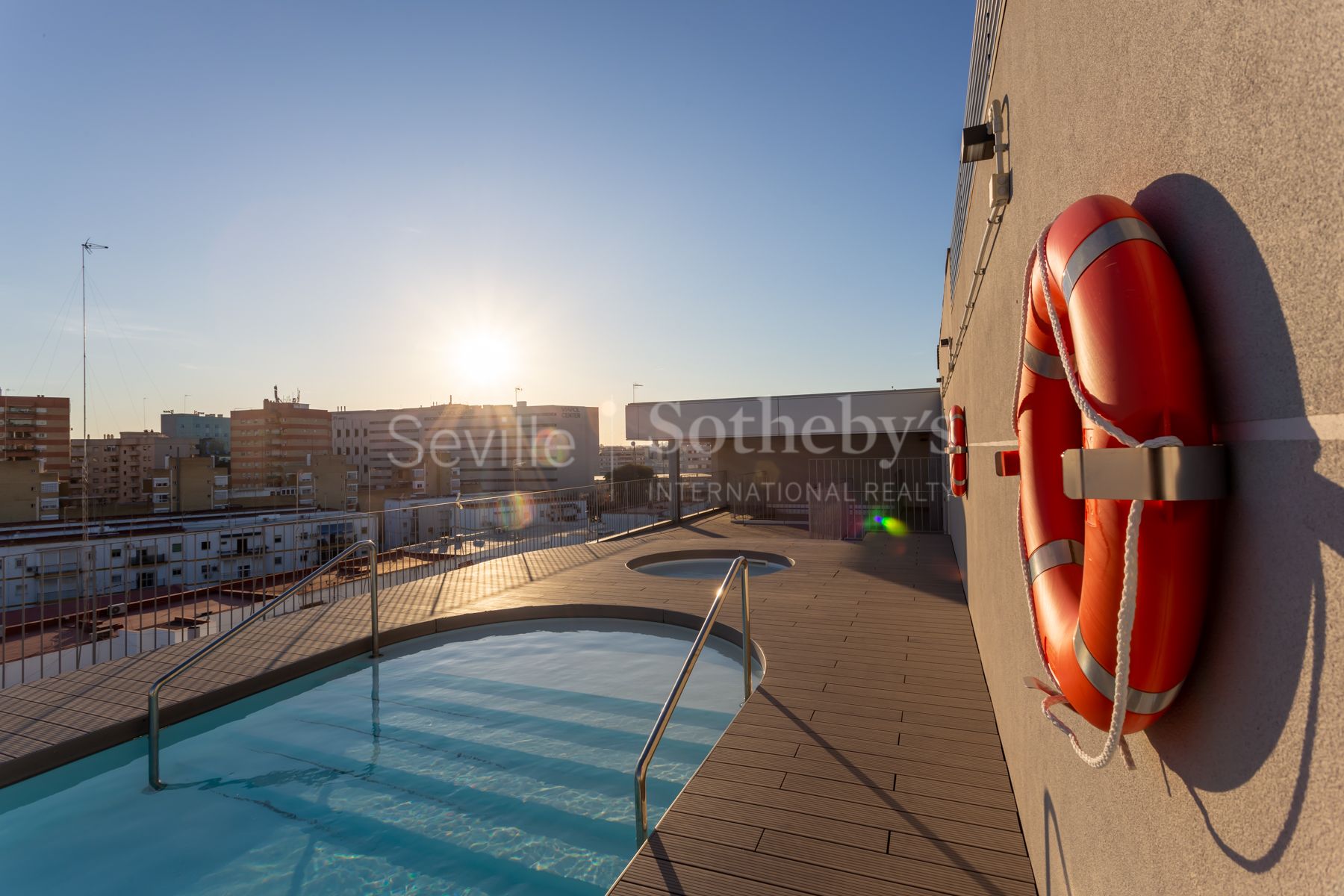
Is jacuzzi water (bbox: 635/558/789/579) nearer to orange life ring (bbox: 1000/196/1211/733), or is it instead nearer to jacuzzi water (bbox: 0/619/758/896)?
jacuzzi water (bbox: 0/619/758/896)

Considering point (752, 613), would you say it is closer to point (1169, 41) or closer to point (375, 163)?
point (1169, 41)

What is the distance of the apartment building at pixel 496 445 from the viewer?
249 ft

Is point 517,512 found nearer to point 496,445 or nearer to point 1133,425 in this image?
point 1133,425

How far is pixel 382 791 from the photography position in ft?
11.1

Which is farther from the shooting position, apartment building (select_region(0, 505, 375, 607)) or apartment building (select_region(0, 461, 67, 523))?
apartment building (select_region(0, 461, 67, 523))

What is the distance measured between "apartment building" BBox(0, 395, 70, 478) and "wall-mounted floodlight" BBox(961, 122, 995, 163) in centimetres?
7299

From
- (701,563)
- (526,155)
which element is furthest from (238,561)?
(526,155)

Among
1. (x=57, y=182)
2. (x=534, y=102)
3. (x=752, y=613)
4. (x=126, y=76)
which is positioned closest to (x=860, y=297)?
(x=534, y=102)

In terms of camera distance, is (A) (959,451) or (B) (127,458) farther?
(B) (127,458)

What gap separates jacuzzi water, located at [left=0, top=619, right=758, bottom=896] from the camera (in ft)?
9.20

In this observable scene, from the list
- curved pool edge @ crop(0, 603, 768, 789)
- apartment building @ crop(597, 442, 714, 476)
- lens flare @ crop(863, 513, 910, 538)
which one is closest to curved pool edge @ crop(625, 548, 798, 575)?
curved pool edge @ crop(0, 603, 768, 789)

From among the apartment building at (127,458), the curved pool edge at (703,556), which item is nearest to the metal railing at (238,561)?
the curved pool edge at (703,556)

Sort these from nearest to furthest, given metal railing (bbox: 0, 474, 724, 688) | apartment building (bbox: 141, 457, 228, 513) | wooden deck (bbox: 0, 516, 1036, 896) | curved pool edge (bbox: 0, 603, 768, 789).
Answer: wooden deck (bbox: 0, 516, 1036, 896)
curved pool edge (bbox: 0, 603, 768, 789)
metal railing (bbox: 0, 474, 724, 688)
apartment building (bbox: 141, 457, 228, 513)

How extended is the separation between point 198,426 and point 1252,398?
12550 centimetres
